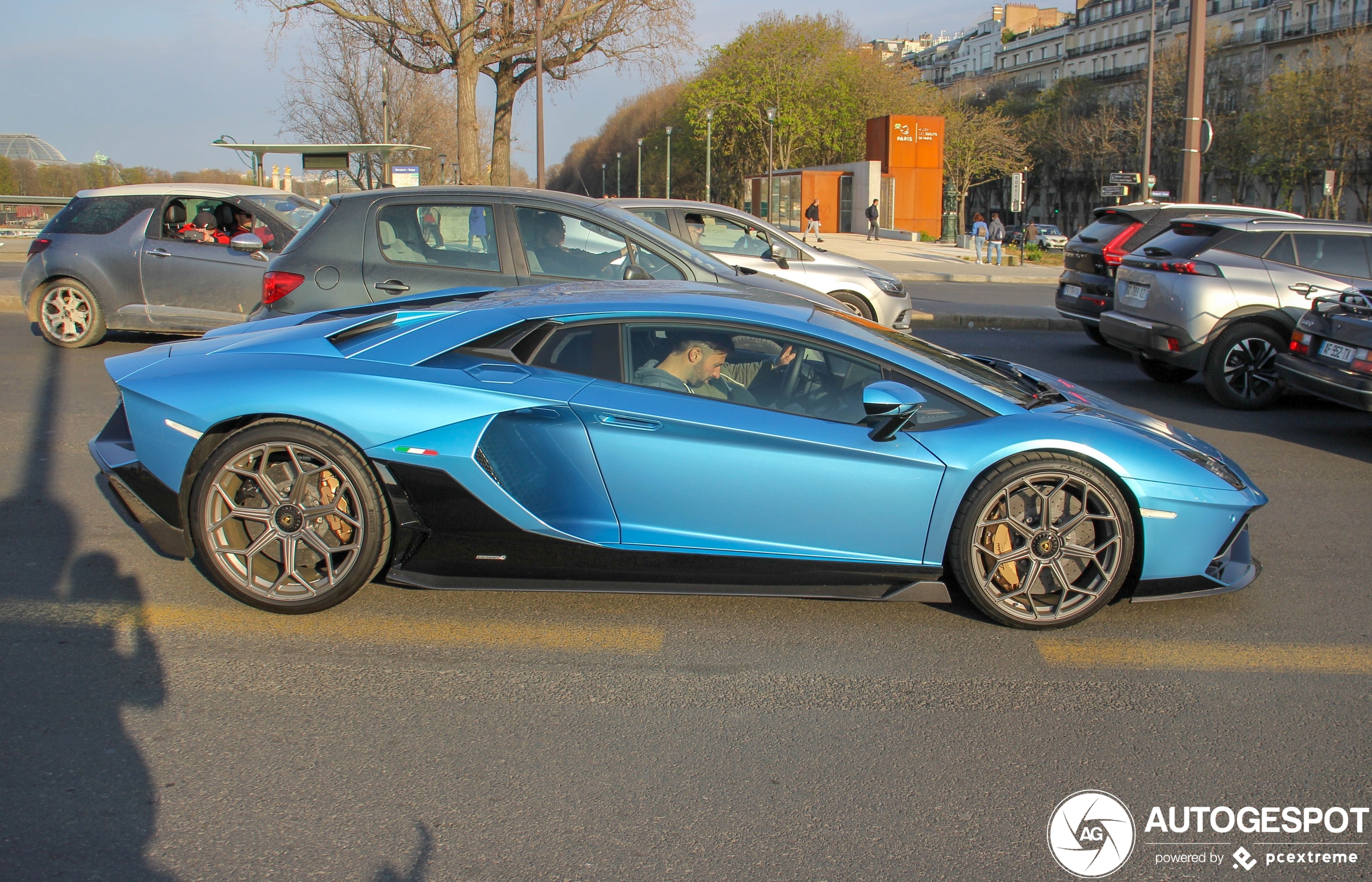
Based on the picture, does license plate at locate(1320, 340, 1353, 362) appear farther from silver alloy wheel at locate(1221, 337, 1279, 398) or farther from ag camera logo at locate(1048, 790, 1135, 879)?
ag camera logo at locate(1048, 790, 1135, 879)

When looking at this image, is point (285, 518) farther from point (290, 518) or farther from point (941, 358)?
point (941, 358)

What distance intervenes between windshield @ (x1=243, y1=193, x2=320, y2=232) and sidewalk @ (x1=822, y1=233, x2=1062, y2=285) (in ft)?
33.4

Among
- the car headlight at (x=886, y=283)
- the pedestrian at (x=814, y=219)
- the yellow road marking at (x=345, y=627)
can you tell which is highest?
the pedestrian at (x=814, y=219)

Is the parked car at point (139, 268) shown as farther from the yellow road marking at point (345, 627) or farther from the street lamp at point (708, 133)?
the street lamp at point (708, 133)

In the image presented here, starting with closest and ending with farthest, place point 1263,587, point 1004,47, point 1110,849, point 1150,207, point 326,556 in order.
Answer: point 1110,849 < point 326,556 < point 1263,587 < point 1150,207 < point 1004,47

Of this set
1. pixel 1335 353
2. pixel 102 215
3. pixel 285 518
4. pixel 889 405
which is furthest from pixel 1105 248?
pixel 102 215

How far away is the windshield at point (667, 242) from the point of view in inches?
285

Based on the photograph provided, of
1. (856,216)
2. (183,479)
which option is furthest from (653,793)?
(856,216)

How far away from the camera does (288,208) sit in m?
11.1

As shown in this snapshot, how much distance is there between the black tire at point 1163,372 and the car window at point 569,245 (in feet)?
18.1

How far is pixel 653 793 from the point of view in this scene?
9.36ft

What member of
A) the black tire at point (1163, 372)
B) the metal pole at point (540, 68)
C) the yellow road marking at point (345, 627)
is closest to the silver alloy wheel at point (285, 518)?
the yellow road marking at point (345, 627)

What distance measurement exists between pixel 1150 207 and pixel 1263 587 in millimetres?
8353

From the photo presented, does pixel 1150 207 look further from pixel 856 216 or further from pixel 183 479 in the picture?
pixel 856 216
